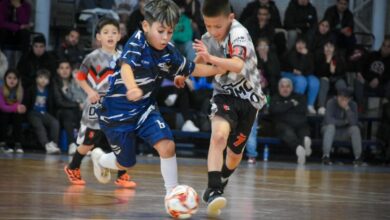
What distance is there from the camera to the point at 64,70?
14617mm

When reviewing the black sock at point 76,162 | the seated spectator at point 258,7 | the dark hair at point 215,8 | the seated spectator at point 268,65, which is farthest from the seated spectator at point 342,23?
the dark hair at point 215,8

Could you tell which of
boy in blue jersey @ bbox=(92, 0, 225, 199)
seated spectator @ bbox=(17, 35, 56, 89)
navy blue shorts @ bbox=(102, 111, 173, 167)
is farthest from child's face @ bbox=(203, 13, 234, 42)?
seated spectator @ bbox=(17, 35, 56, 89)

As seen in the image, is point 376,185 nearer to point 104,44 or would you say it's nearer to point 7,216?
point 104,44

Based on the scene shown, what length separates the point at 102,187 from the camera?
767cm

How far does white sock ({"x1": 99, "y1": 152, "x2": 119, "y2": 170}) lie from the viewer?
7.25 meters

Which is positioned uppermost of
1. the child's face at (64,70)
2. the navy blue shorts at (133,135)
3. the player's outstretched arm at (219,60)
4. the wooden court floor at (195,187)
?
the child's face at (64,70)

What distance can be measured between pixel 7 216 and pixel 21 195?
1.33 metres

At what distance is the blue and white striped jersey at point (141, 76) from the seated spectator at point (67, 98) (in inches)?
325

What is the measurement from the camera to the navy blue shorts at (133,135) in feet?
20.1

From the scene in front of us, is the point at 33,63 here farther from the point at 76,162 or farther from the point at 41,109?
the point at 76,162

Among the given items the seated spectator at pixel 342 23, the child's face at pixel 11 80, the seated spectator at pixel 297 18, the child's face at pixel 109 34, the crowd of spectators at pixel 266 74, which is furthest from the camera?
the seated spectator at pixel 342 23

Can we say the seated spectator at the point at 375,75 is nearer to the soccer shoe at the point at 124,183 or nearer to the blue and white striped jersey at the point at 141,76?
the soccer shoe at the point at 124,183

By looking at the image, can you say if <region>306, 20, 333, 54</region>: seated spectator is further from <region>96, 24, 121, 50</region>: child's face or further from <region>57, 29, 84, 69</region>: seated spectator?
<region>96, 24, 121, 50</region>: child's face

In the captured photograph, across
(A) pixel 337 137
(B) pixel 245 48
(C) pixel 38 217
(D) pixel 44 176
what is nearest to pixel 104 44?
(D) pixel 44 176
